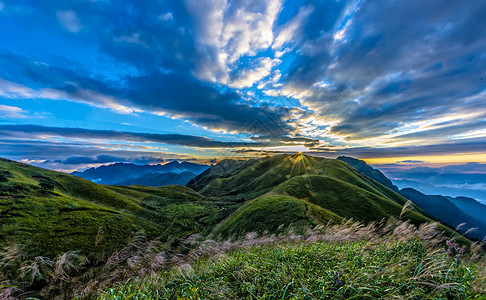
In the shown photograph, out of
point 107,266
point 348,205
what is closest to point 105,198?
point 107,266

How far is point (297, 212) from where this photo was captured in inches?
1443

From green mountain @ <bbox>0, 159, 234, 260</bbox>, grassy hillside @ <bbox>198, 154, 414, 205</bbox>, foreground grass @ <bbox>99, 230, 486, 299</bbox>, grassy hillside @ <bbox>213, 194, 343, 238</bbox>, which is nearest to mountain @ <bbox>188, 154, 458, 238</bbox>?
grassy hillside @ <bbox>213, 194, 343, 238</bbox>

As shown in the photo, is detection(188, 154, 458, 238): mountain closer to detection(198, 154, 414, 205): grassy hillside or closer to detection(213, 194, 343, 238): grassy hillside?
detection(213, 194, 343, 238): grassy hillside

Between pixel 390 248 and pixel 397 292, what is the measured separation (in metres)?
3.65

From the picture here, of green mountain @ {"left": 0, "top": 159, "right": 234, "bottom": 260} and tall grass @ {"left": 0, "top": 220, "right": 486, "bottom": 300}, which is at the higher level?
tall grass @ {"left": 0, "top": 220, "right": 486, "bottom": 300}

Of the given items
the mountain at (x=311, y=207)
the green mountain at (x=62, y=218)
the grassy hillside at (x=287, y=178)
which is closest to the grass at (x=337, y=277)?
the mountain at (x=311, y=207)

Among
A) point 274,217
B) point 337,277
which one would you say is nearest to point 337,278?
point 337,277

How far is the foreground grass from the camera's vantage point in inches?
144

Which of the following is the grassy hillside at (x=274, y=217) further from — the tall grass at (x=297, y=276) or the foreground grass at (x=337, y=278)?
the foreground grass at (x=337, y=278)

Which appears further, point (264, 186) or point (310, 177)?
point (264, 186)

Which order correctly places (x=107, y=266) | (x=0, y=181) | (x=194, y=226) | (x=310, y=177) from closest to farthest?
(x=107, y=266), (x=0, y=181), (x=194, y=226), (x=310, y=177)

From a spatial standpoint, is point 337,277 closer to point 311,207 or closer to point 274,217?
point 274,217

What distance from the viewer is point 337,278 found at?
14.3 ft

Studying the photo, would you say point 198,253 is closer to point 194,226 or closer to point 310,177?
point 194,226
